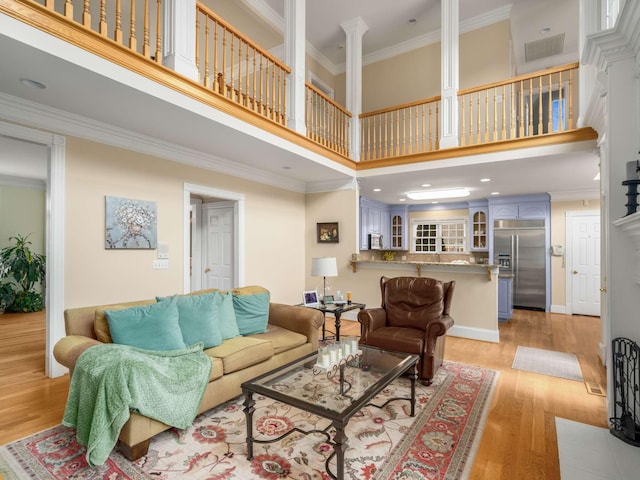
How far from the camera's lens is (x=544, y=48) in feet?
21.9

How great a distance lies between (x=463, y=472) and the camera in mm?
1960

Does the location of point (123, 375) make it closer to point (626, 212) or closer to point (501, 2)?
point (626, 212)

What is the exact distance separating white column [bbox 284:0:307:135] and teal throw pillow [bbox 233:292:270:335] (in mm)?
2267

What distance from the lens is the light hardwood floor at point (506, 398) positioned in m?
2.11

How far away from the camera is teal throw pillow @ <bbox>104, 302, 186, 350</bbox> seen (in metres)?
2.52

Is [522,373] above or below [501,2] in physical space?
below

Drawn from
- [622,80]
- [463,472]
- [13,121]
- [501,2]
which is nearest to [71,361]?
[13,121]

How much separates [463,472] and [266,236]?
430 cm

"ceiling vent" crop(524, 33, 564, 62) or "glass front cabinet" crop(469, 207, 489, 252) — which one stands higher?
"ceiling vent" crop(524, 33, 564, 62)

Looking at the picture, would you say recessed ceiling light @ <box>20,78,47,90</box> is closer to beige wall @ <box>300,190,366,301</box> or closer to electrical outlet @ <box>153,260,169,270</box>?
electrical outlet @ <box>153,260,169,270</box>

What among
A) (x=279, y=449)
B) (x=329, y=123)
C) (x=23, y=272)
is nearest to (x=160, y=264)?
(x=279, y=449)

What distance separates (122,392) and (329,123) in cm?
459

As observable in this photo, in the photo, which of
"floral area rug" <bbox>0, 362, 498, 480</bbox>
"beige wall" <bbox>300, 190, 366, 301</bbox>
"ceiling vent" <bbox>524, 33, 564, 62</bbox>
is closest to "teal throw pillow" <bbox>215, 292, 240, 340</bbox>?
"floral area rug" <bbox>0, 362, 498, 480</bbox>

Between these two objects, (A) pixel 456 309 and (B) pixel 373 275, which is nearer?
(A) pixel 456 309
